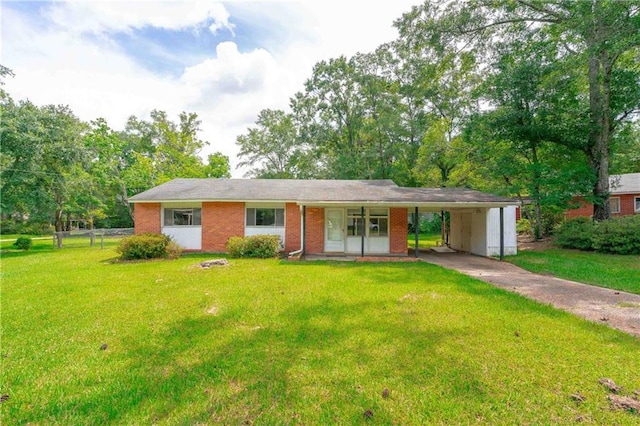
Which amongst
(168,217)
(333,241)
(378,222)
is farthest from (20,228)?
(378,222)

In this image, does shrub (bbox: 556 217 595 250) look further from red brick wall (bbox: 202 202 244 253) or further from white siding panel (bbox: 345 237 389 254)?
red brick wall (bbox: 202 202 244 253)

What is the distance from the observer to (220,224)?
13.8 meters

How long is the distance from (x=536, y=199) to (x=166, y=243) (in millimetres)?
17760

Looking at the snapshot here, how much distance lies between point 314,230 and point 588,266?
396 inches

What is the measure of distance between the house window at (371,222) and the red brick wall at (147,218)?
919 centimetres

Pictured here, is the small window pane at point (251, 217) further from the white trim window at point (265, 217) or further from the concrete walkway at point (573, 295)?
the concrete walkway at point (573, 295)

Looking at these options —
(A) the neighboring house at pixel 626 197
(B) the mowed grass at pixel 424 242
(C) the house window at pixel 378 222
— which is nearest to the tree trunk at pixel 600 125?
(B) the mowed grass at pixel 424 242

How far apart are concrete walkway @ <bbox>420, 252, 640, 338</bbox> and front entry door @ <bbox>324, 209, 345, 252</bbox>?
5.22 m

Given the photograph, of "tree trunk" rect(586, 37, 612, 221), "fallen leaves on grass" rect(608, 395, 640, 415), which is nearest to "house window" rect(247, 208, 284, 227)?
"fallen leaves on grass" rect(608, 395, 640, 415)

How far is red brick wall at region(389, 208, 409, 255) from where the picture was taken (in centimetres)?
1290

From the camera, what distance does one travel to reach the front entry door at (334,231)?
13.3 metres

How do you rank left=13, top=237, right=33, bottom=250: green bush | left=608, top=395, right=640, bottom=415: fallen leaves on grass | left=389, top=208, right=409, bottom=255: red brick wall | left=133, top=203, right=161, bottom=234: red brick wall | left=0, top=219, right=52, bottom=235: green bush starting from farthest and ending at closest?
1. left=0, top=219, right=52, bottom=235: green bush
2. left=13, top=237, right=33, bottom=250: green bush
3. left=133, top=203, right=161, bottom=234: red brick wall
4. left=389, top=208, right=409, bottom=255: red brick wall
5. left=608, top=395, right=640, bottom=415: fallen leaves on grass

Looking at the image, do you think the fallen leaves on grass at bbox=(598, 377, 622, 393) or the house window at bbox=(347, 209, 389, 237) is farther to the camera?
the house window at bbox=(347, 209, 389, 237)

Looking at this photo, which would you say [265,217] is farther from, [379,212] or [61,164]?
[61,164]
